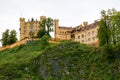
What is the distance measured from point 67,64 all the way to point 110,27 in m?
11.3

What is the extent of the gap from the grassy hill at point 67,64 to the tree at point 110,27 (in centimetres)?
331

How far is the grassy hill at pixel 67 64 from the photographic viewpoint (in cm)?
7862

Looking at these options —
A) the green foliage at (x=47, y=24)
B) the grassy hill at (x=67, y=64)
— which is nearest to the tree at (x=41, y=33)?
the green foliage at (x=47, y=24)

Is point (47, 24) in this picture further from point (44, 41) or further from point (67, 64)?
point (67, 64)

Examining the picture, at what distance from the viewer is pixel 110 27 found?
287 feet

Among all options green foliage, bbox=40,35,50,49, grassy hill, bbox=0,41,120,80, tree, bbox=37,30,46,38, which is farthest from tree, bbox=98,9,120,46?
tree, bbox=37,30,46,38

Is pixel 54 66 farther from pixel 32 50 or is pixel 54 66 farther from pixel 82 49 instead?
pixel 32 50

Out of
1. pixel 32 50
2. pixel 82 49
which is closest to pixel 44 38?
pixel 32 50

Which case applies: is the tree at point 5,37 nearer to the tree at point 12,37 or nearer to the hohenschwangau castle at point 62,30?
the tree at point 12,37

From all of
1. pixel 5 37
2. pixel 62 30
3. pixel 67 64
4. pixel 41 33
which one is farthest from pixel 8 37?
pixel 67 64

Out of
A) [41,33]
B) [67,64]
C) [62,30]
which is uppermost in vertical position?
[62,30]

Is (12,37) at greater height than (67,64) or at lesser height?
greater

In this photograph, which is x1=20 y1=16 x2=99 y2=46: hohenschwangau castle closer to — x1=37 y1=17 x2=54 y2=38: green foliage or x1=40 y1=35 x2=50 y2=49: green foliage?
x1=37 y1=17 x2=54 y2=38: green foliage

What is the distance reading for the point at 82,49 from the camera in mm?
88438
